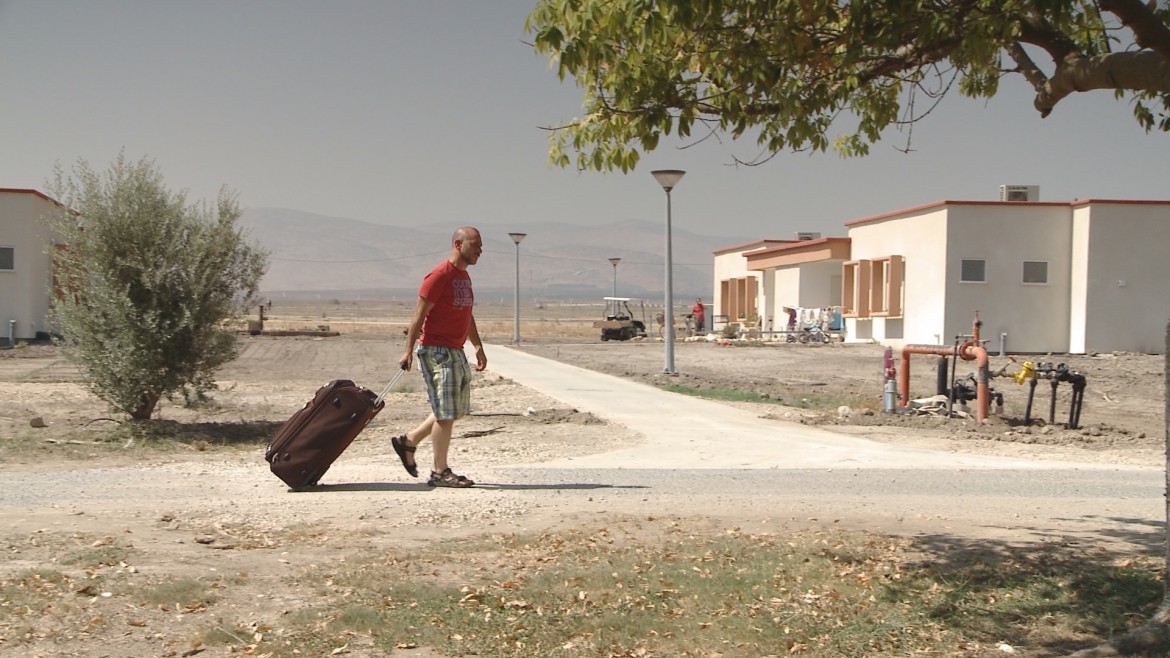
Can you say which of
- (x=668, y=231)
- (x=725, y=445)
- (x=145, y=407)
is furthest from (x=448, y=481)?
(x=668, y=231)

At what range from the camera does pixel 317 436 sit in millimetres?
7664

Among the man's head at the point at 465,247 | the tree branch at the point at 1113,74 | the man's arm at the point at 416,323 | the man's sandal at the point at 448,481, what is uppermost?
the tree branch at the point at 1113,74

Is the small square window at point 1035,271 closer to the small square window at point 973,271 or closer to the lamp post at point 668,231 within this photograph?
the small square window at point 973,271

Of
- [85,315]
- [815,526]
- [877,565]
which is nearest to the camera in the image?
[877,565]

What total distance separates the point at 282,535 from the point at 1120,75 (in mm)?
4985

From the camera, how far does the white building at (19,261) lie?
3048 centimetres

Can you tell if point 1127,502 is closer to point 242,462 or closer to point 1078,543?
point 1078,543

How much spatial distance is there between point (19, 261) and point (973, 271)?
25.8 metres

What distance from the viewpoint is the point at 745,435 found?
11.6 m

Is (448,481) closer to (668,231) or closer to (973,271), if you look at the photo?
(668,231)

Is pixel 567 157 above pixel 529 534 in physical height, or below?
above

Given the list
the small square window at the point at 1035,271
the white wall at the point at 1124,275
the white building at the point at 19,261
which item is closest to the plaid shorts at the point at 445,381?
the white wall at the point at 1124,275

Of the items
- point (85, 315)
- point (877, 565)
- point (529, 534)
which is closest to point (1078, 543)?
point (877, 565)

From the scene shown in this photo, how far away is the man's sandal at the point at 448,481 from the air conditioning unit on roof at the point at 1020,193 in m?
27.5
